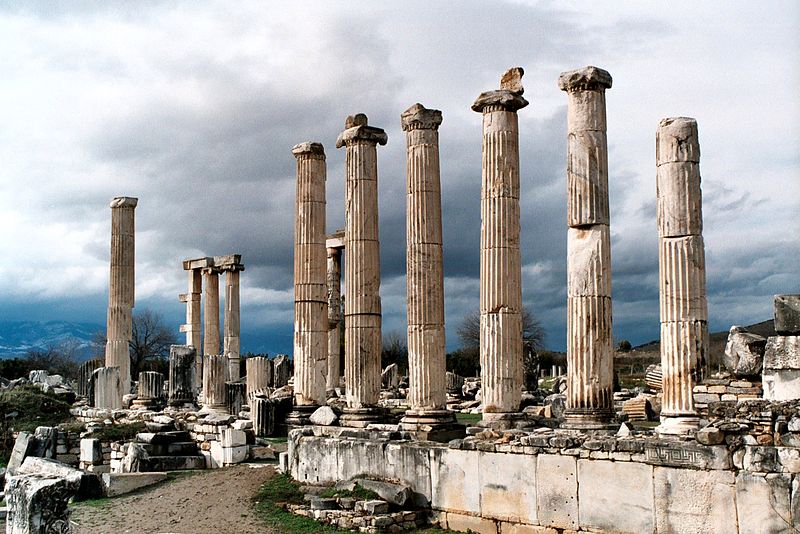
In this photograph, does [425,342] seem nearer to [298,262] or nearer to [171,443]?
[298,262]

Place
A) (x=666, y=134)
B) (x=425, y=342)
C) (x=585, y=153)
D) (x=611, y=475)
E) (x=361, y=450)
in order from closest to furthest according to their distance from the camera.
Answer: (x=611, y=475), (x=666, y=134), (x=585, y=153), (x=361, y=450), (x=425, y=342)

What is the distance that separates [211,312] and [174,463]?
22256 mm

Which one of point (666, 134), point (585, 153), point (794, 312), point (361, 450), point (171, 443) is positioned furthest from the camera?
point (171, 443)

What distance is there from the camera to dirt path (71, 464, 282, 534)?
666 inches

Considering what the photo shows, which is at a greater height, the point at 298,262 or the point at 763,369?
the point at 298,262

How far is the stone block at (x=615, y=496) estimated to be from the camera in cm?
1391

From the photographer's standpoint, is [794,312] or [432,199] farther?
[432,199]

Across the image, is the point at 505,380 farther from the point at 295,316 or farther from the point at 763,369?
the point at 295,316

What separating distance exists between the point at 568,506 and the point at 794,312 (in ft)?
15.9

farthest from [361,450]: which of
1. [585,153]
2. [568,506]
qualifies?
[585,153]

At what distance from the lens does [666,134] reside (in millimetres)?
15586

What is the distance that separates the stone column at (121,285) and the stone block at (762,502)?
2642 cm

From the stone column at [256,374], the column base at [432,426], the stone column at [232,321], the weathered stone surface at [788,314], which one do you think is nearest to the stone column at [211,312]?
the stone column at [232,321]

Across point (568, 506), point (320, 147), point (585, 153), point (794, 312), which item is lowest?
point (568, 506)
